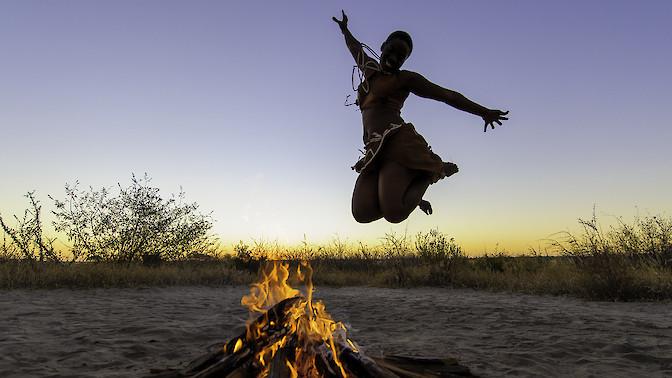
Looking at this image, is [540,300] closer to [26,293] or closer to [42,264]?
[26,293]

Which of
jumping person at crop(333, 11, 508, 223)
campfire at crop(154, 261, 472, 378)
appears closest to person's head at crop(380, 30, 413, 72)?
jumping person at crop(333, 11, 508, 223)

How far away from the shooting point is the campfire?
234 centimetres

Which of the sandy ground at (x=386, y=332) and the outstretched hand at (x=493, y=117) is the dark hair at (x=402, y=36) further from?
the sandy ground at (x=386, y=332)

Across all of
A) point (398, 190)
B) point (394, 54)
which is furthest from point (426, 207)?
point (394, 54)

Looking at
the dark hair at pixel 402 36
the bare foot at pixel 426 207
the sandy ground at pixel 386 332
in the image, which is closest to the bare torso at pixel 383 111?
the dark hair at pixel 402 36

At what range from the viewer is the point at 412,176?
12.1 feet

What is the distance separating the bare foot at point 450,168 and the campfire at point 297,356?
1.91 meters

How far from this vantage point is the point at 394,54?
348 centimetres

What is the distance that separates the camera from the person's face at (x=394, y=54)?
11.3 feet

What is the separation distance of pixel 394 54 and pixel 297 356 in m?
2.74

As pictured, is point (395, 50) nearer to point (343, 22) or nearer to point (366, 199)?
point (343, 22)

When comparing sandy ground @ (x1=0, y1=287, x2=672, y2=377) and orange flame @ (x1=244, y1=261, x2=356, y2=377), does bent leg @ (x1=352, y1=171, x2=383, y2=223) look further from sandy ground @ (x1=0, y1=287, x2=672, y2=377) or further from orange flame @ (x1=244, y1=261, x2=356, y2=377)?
sandy ground @ (x1=0, y1=287, x2=672, y2=377)

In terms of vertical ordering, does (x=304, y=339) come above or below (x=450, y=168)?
below

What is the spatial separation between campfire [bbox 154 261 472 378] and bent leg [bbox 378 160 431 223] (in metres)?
1.10
